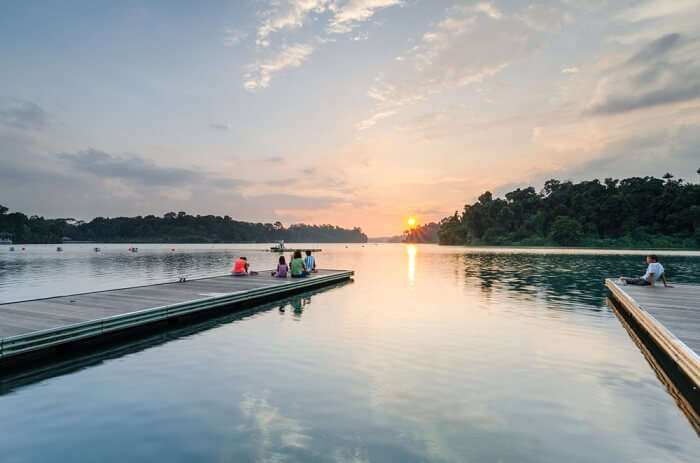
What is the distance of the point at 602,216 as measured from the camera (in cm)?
12694

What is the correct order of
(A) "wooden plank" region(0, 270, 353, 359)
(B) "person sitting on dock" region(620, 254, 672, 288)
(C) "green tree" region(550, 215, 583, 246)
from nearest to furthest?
(A) "wooden plank" region(0, 270, 353, 359) → (B) "person sitting on dock" region(620, 254, 672, 288) → (C) "green tree" region(550, 215, 583, 246)

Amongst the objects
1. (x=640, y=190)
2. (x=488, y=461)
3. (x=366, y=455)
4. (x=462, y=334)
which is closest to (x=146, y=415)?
(x=366, y=455)

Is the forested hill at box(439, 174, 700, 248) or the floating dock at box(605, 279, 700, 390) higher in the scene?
the forested hill at box(439, 174, 700, 248)

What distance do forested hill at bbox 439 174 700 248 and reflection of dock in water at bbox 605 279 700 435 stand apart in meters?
119

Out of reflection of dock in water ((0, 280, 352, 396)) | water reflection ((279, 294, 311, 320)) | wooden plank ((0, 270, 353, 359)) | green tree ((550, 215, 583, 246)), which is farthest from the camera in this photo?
green tree ((550, 215, 583, 246))

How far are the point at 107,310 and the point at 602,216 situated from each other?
14845 cm

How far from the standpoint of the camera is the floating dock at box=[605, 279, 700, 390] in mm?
9312

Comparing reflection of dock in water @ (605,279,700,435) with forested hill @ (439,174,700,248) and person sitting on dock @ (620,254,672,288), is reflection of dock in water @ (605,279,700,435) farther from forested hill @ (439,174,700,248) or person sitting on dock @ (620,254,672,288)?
forested hill @ (439,174,700,248)

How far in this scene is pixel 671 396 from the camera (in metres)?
8.55

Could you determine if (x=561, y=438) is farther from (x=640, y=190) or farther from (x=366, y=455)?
(x=640, y=190)

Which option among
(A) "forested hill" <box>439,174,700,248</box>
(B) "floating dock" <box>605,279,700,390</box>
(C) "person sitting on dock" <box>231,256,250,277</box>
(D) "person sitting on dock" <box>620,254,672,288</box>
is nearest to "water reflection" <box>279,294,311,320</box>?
(C) "person sitting on dock" <box>231,256,250,277</box>

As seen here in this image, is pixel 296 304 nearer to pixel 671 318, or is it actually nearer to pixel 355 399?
pixel 355 399

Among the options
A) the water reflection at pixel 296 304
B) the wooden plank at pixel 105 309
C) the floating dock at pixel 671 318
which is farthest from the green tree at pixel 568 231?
the wooden plank at pixel 105 309

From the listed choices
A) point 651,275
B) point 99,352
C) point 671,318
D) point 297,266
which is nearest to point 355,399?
point 99,352
